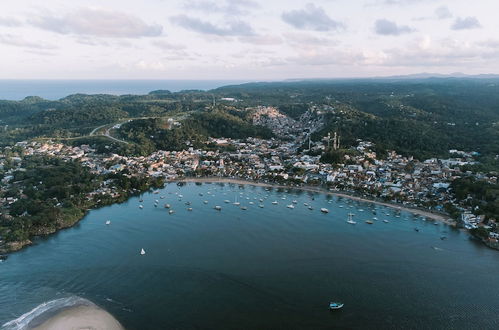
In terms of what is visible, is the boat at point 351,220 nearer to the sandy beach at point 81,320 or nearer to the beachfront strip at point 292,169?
the beachfront strip at point 292,169

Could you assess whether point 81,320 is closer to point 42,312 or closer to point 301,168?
point 42,312

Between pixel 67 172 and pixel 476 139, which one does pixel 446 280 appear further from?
pixel 476 139

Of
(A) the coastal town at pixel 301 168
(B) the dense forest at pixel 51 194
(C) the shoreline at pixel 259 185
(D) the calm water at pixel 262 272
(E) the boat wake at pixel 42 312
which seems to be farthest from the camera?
(A) the coastal town at pixel 301 168

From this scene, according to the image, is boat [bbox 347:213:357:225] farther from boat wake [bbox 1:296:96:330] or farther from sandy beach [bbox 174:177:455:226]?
boat wake [bbox 1:296:96:330]

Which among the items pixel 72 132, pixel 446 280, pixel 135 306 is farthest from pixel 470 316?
pixel 72 132

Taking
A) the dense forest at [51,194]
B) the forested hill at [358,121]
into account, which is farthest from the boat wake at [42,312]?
the forested hill at [358,121]

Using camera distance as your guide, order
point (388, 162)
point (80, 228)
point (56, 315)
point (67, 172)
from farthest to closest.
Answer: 1. point (388, 162)
2. point (67, 172)
3. point (80, 228)
4. point (56, 315)
